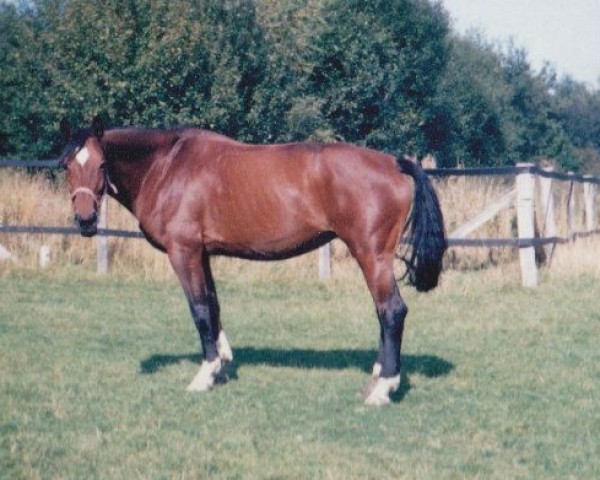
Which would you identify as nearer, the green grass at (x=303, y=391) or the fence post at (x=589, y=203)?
the green grass at (x=303, y=391)

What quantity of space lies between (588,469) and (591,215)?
43.6 feet

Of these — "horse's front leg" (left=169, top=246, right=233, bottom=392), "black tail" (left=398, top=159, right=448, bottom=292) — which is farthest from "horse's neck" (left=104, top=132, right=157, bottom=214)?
"black tail" (left=398, top=159, right=448, bottom=292)

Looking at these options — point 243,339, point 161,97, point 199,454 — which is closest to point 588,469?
point 199,454

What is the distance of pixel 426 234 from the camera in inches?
253

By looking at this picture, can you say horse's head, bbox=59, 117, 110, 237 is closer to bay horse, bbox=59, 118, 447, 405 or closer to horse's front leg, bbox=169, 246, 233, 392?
bay horse, bbox=59, 118, 447, 405

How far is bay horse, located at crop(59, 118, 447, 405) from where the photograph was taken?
611cm

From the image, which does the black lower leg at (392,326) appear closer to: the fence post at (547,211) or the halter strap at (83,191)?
the halter strap at (83,191)

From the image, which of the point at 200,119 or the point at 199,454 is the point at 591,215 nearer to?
the point at 200,119

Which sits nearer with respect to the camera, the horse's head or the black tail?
the horse's head

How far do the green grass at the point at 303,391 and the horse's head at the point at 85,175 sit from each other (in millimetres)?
1329

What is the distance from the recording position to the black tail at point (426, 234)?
21.0ft

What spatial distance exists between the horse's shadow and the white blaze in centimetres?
184

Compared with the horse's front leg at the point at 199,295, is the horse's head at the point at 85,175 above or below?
above

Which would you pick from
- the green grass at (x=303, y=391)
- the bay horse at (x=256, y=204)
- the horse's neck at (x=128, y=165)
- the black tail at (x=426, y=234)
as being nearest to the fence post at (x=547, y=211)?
the green grass at (x=303, y=391)
